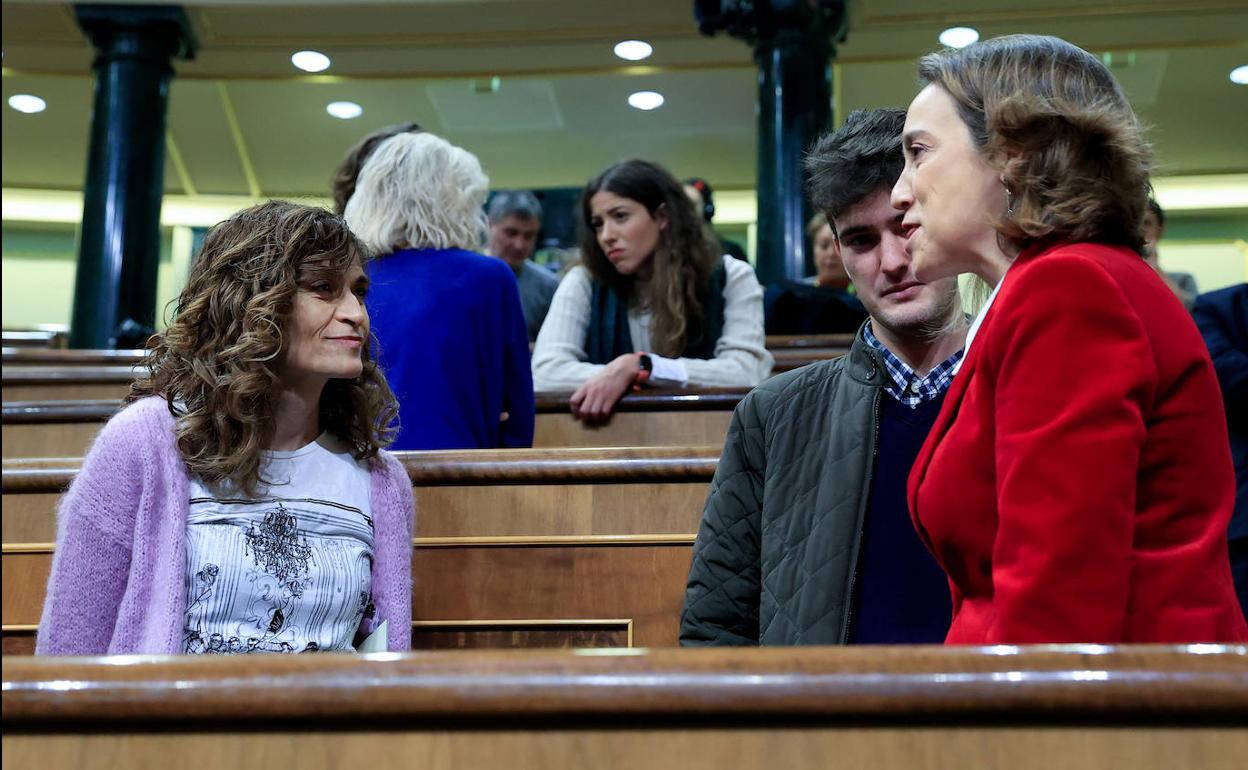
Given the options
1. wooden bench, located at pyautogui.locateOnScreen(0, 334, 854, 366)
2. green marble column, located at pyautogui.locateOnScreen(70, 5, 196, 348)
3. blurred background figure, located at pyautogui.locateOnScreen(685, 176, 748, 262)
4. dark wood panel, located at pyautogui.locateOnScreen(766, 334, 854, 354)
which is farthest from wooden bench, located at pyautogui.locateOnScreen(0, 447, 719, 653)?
green marble column, located at pyautogui.locateOnScreen(70, 5, 196, 348)

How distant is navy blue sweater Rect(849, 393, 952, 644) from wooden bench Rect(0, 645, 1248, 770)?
0.46 meters

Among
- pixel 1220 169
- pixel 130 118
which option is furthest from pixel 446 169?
pixel 1220 169

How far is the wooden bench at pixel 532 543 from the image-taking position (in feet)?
5.49

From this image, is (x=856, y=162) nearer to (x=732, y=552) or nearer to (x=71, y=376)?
(x=732, y=552)

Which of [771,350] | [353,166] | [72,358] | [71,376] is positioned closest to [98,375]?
[71,376]

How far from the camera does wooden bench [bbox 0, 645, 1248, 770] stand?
684mm

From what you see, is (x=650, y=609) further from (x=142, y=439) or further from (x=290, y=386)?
(x=142, y=439)

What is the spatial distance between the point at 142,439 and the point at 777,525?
664 mm

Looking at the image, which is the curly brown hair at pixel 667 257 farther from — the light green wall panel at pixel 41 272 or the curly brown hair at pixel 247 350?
the light green wall panel at pixel 41 272

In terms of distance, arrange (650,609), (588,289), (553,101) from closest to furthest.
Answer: (650,609) < (588,289) < (553,101)

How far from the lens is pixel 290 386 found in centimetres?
151

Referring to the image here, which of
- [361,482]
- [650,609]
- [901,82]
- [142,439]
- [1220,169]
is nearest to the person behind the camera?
[142,439]

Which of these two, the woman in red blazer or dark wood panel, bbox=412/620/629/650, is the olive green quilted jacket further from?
dark wood panel, bbox=412/620/629/650

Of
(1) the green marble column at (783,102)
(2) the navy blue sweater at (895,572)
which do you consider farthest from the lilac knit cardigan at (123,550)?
(1) the green marble column at (783,102)
